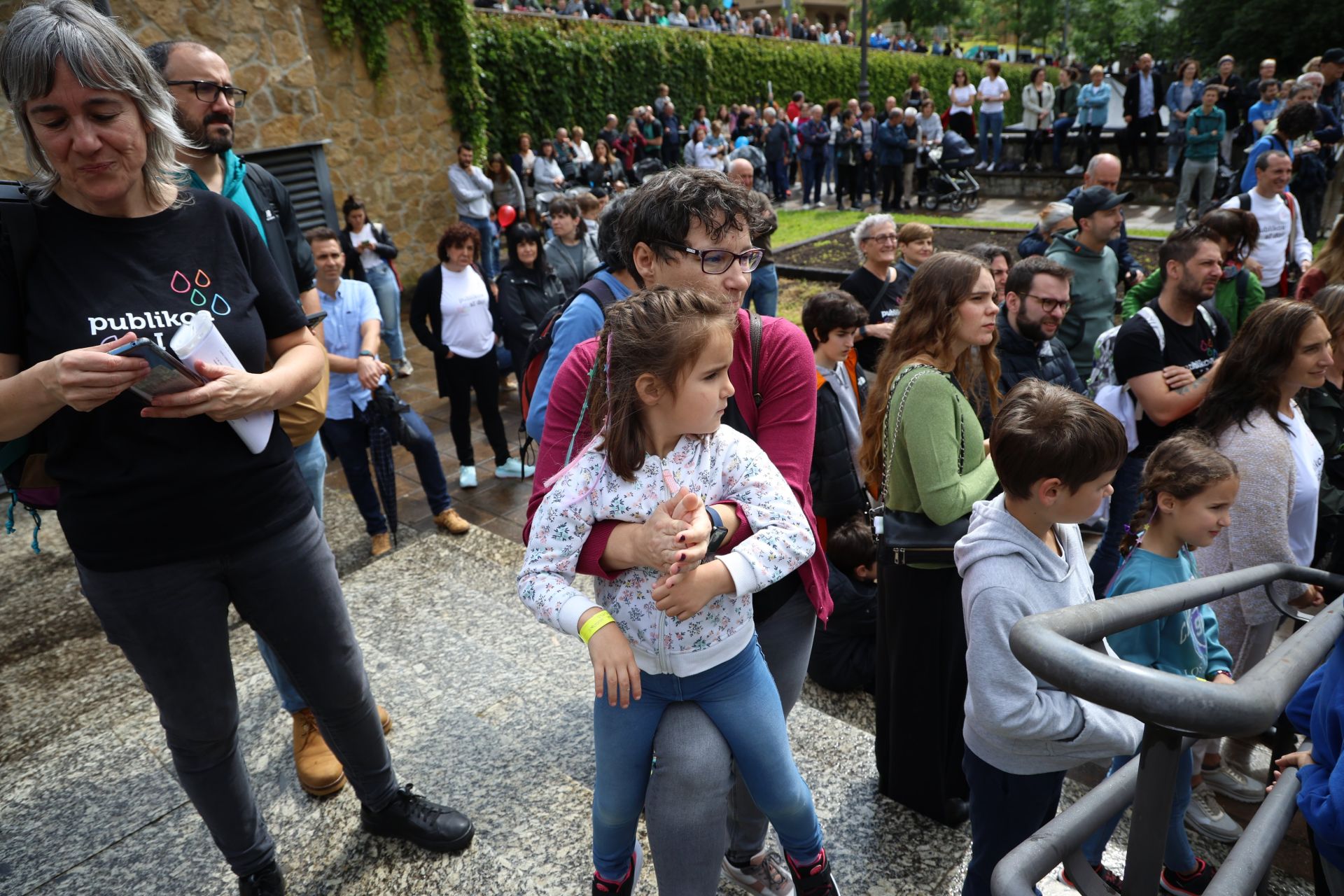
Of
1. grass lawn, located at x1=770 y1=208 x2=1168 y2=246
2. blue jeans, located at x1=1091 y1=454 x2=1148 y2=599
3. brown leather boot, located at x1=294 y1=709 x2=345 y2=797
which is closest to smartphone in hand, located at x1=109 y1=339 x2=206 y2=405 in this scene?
brown leather boot, located at x1=294 y1=709 x2=345 y2=797

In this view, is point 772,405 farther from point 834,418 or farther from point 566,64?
point 566,64

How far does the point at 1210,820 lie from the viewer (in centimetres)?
280

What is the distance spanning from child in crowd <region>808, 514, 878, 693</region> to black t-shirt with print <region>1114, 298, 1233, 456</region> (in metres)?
1.40

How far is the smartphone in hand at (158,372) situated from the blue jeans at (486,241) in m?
10.4

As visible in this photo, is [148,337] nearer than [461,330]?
Yes

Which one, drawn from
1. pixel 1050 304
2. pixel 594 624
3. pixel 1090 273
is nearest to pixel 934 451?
pixel 594 624

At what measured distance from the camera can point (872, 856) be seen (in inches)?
95.2

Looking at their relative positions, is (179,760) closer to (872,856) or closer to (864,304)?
(872,856)

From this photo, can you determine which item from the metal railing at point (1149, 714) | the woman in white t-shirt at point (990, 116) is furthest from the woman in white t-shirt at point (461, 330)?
the woman in white t-shirt at point (990, 116)

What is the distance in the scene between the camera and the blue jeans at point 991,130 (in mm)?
18672

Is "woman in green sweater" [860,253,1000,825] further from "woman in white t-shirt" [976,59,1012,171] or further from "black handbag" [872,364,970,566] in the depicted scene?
"woman in white t-shirt" [976,59,1012,171]

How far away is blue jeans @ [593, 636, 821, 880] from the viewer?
A: 5.58ft

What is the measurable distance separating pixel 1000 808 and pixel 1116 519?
Result: 277 centimetres

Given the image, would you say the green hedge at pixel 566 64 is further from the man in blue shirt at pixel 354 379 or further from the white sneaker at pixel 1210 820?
the white sneaker at pixel 1210 820
